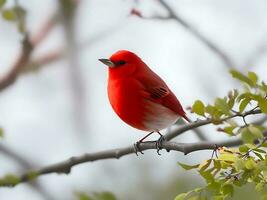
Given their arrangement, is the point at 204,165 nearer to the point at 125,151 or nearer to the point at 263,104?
the point at 263,104

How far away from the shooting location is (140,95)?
8.27ft

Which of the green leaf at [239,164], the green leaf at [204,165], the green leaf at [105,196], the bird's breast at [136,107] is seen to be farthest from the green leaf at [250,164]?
the bird's breast at [136,107]

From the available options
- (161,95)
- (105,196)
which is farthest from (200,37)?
(105,196)

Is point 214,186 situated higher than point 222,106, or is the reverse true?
point 222,106

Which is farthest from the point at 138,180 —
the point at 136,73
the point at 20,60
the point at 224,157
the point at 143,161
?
the point at 224,157

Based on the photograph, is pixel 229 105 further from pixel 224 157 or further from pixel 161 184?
pixel 161 184

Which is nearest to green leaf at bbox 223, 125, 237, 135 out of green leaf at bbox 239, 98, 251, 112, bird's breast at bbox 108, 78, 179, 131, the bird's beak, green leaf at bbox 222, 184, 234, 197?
green leaf at bbox 239, 98, 251, 112

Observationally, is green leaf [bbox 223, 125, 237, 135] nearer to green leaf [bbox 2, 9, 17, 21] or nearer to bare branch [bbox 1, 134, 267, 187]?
bare branch [bbox 1, 134, 267, 187]

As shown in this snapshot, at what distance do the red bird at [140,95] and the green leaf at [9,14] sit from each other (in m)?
0.38

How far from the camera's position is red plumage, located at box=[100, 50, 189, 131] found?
245 cm

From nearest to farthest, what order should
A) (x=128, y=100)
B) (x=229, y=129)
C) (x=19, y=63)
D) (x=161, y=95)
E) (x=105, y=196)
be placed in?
(x=229, y=129)
(x=105, y=196)
(x=128, y=100)
(x=161, y=95)
(x=19, y=63)

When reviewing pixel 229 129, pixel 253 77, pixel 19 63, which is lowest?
pixel 19 63

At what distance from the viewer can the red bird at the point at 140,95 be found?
8.02ft

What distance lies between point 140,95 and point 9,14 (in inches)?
22.3
